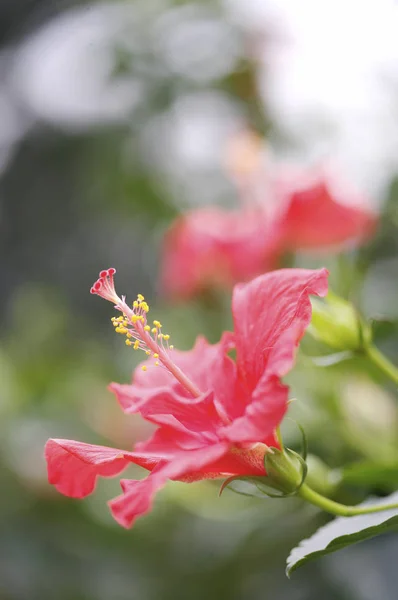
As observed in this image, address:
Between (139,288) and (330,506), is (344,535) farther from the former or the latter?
(139,288)

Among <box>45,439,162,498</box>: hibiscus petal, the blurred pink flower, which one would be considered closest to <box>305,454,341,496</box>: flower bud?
<box>45,439,162,498</box>: hibiscus petal

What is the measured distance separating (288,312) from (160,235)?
5.72 feet

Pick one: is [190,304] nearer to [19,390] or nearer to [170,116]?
[19,390]

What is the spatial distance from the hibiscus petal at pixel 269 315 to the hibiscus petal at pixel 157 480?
82 millimetres

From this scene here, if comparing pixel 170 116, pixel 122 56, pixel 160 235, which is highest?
Answer: pixel 122 56

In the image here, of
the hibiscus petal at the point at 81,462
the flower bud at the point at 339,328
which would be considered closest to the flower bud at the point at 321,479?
the flower bud at the point at 339,328

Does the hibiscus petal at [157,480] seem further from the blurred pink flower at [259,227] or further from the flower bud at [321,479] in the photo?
the blurred pink flower at [259,227]

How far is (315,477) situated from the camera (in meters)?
0.90

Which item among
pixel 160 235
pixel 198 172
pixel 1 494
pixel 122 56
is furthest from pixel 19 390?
pixel 122 56

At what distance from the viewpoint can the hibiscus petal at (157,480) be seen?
617 mm

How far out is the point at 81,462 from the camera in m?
0.72

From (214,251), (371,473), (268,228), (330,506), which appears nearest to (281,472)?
(330,506)

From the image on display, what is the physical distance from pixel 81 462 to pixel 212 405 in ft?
0.43

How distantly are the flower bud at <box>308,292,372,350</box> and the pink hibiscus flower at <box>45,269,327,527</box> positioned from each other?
110 millimetres
